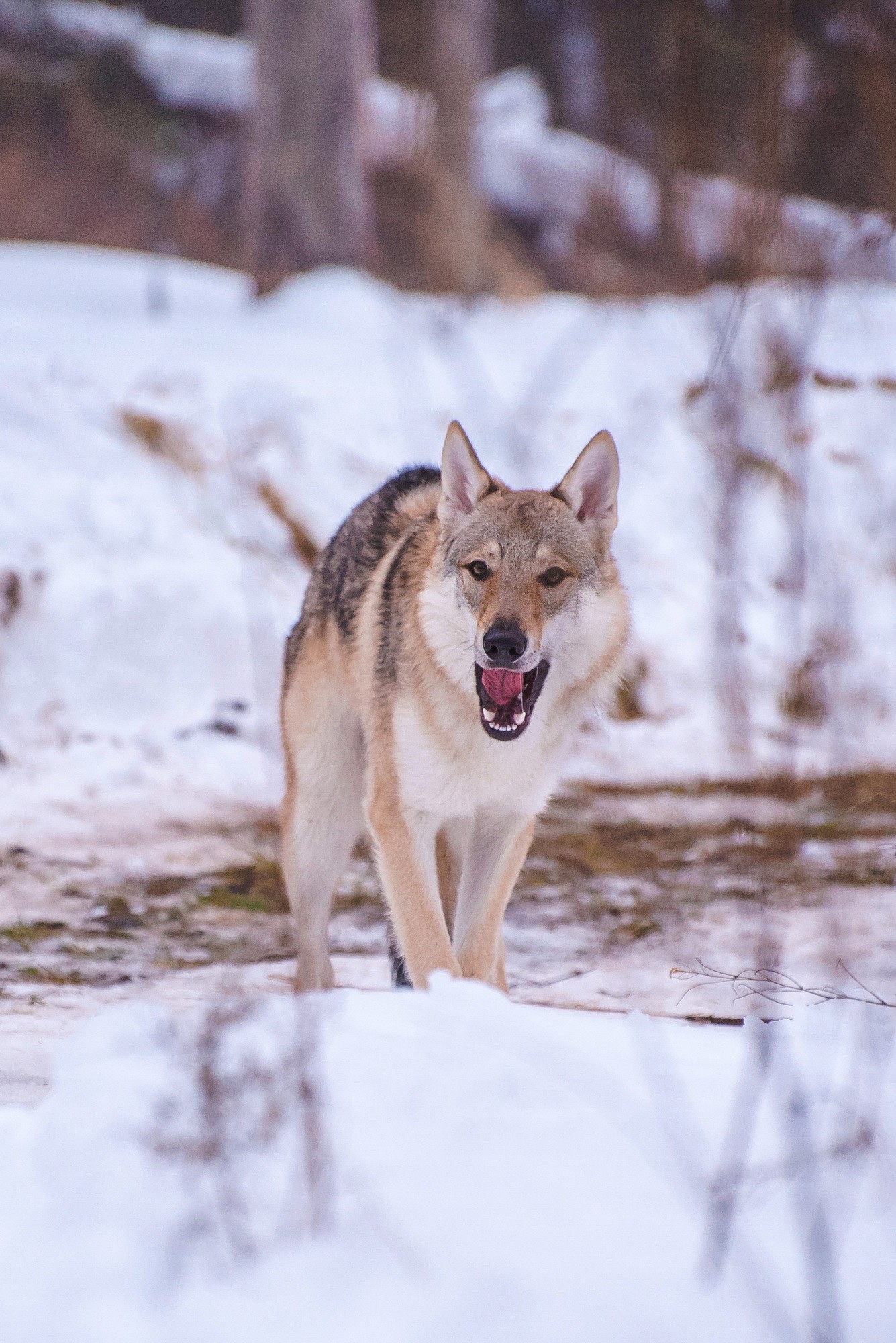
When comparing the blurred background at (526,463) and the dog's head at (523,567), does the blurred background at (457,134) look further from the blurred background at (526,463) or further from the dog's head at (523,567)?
the dog's head at (523,567)

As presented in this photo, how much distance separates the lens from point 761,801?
5559mm

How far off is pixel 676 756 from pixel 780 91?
5.40 metres

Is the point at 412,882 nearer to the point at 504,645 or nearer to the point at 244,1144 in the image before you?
the point at 504,645

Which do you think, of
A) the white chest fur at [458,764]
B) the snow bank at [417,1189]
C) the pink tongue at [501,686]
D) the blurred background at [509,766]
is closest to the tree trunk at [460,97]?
the blurred background at [509,766]

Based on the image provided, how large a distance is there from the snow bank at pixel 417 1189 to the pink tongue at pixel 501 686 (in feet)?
3.55

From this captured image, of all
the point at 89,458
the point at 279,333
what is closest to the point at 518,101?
the point at 279,333

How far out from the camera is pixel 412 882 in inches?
143

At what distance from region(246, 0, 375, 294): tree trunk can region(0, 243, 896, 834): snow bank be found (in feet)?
1.24

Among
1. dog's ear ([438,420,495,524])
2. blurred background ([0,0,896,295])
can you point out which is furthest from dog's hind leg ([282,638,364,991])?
blurred background ([0,0,896,295])

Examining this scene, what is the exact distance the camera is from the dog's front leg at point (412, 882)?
3564mm

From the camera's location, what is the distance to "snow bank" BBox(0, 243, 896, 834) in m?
5.96

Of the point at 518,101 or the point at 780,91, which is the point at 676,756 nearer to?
the point at 780,91

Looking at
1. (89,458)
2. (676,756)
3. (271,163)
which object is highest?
(271,163)

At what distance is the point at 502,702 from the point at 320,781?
3.31 ft
